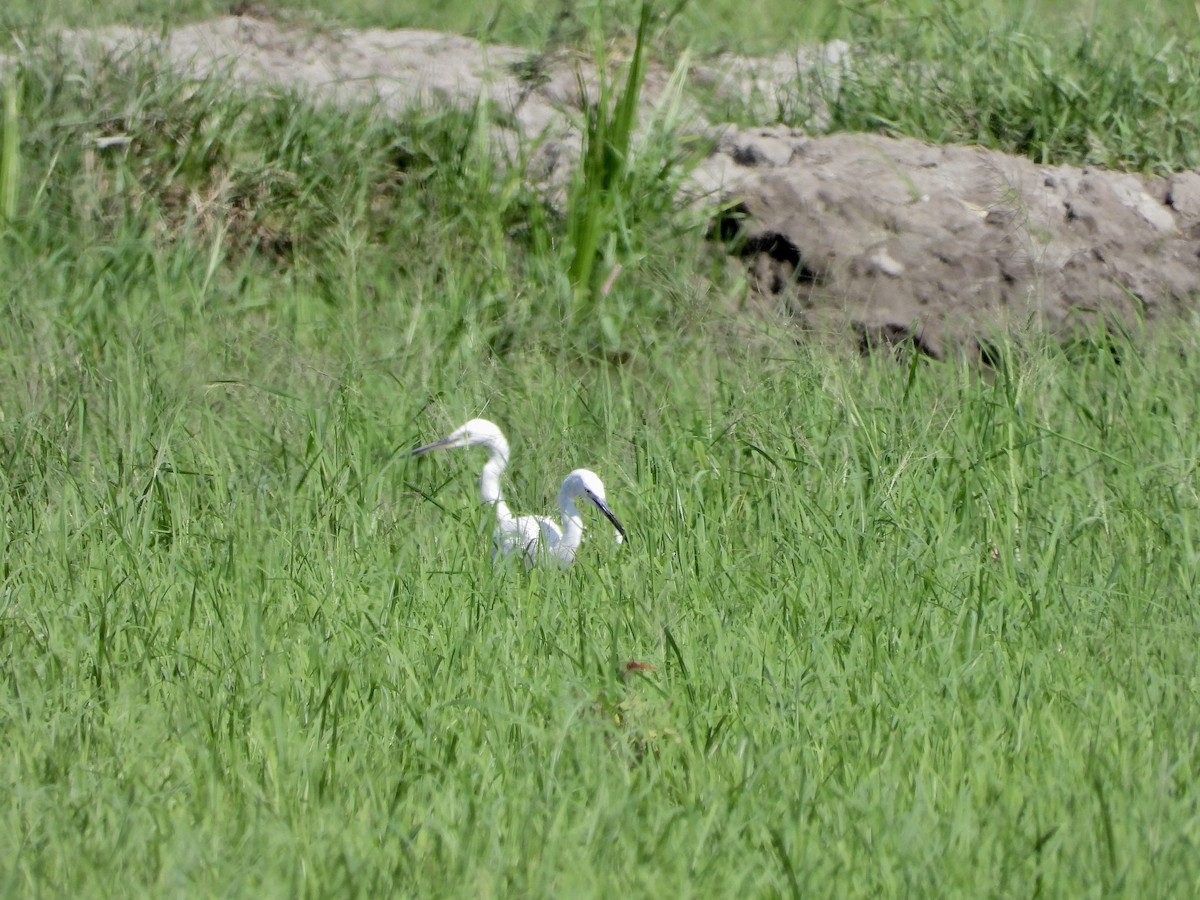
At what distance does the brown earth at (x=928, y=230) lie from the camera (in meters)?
4.58

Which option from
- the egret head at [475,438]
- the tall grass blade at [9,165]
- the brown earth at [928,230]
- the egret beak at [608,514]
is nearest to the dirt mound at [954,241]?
the brown earth at [928,230]

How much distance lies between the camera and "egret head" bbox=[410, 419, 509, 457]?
3.64 metres

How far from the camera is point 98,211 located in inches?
194

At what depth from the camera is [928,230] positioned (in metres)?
4.75

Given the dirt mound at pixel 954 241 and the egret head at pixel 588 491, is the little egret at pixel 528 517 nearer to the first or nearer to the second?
the egret head at pixel 588 491

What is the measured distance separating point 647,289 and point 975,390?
119cm

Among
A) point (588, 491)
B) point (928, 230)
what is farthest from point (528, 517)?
point (928, 230)

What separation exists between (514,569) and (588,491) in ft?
1.11

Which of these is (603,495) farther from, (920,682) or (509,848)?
(509,848)

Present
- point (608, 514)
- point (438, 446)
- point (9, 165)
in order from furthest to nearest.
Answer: point (9, 165) < point (438, 446) < point (608, 514)

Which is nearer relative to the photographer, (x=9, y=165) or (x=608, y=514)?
(x=608, y=514)

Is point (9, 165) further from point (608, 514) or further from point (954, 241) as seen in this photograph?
point (954, 241)

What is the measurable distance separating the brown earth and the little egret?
0.95 meters

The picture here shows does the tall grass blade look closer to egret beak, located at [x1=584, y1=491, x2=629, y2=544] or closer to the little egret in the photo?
the little egret
